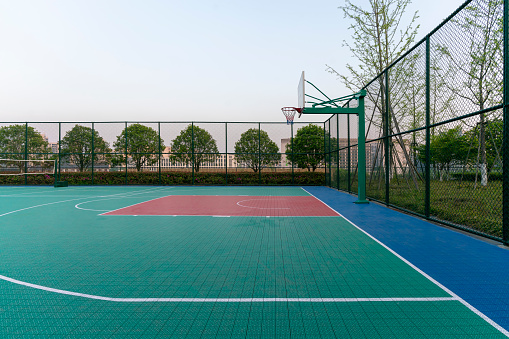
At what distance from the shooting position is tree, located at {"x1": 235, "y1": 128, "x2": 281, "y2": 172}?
19469mm

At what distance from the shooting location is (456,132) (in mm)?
8844

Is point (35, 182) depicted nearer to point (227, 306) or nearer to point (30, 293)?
point (30, 293)

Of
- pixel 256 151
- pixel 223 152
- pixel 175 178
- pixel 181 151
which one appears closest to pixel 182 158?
Answer: pixel 181 151

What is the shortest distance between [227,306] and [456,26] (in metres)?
6.60

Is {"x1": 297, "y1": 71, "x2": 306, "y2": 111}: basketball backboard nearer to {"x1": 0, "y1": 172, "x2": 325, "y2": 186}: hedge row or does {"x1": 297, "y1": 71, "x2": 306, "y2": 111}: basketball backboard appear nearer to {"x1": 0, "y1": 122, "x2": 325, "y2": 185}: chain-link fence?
{"x1": 0, "y1": 122, "x2": 325, "y2": 185}: chain-link fence

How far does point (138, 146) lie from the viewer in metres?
20.0

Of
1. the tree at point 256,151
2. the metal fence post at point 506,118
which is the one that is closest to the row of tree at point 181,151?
the tree at point 256,151

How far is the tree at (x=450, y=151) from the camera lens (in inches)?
330

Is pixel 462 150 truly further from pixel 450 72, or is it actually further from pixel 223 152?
pixel 223 152

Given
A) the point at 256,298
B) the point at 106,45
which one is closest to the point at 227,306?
the point at 256,298

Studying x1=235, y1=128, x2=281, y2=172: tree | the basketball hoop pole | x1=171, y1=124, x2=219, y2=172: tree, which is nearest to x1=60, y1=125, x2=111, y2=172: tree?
x1=171, y1=124, x2=219, y2=172: tree

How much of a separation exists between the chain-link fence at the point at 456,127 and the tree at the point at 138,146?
13554 millimetres

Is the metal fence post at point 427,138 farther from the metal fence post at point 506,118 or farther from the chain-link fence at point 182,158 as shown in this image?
the chain-link fence at point 182,158

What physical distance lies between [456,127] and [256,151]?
12.6 m
